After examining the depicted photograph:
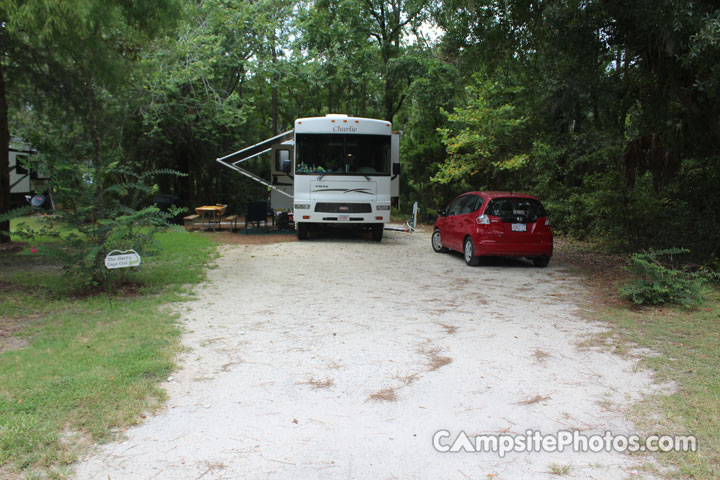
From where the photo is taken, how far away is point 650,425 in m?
3.59

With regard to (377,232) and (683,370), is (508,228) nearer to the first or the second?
(377,232)

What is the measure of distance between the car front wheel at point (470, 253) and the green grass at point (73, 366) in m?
5.62

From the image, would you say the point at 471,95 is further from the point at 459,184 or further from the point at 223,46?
the point at 223,46

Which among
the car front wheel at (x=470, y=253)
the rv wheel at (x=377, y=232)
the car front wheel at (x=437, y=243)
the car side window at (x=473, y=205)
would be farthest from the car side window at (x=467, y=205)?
the rv wheel at (x=377, y=232)

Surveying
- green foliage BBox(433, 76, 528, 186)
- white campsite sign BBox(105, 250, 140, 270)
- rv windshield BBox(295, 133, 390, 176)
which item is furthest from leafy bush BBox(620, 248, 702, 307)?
green foliage BBox(433, 76, 528, 186)

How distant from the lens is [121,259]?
6.67 m

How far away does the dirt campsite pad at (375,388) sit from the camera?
10.3ft

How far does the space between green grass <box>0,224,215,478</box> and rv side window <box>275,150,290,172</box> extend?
26.0 feet

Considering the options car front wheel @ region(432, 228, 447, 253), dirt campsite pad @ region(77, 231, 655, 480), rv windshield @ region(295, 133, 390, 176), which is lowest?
dirt campsite pad @ region(77, 231, 655, 480)

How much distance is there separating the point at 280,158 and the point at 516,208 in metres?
7.93

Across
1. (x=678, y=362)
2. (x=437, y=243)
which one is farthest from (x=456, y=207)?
(x=678, y=362)

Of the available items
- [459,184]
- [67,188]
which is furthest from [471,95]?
[67,188]

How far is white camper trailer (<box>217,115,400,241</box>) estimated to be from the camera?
1429cm

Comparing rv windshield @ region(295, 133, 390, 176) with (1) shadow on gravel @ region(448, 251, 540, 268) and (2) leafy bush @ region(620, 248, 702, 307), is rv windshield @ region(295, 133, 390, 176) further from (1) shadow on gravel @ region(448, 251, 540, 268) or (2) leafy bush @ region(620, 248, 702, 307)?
(2) leafy bush @ region(620, 248, 702, 307)
